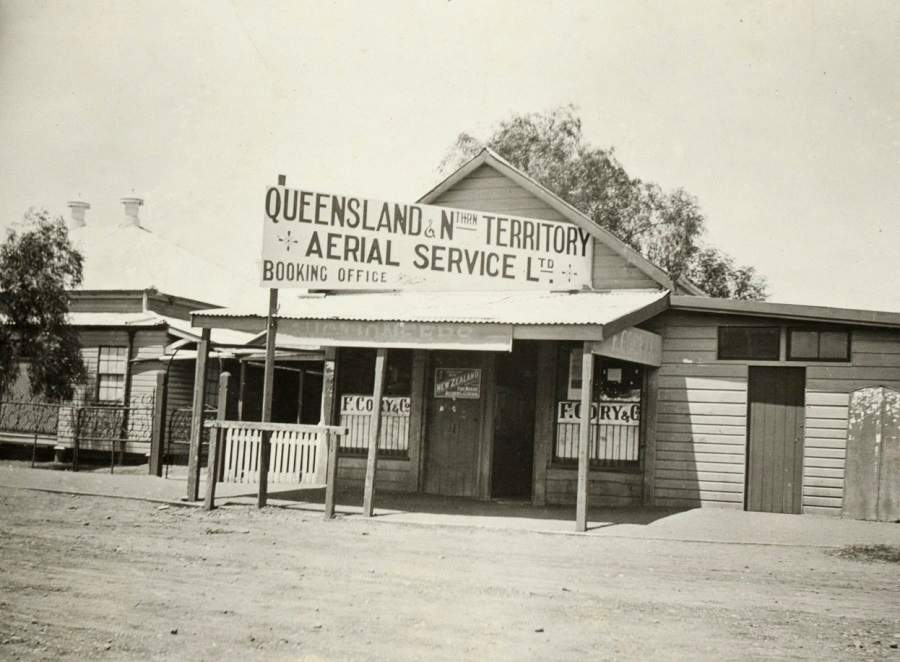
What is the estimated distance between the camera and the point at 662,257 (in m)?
34.4

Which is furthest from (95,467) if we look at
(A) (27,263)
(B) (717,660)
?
(B) (717,660)

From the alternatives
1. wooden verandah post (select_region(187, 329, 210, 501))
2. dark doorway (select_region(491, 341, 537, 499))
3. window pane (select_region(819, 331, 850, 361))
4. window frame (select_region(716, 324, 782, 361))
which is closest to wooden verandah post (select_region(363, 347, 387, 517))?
wooden verandah post (select_region(187, 329, 210, 501))

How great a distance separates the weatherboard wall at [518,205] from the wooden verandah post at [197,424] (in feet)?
18.6

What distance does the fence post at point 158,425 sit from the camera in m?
17.2

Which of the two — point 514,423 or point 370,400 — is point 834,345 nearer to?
point 514,423

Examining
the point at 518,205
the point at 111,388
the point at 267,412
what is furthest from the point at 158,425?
the point at 518,205

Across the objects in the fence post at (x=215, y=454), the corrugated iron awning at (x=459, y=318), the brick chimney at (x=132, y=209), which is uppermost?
the brick chimney at (x=132, y=209)

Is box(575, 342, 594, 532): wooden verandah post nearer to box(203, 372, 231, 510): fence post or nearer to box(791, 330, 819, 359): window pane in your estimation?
box(791, 330, 819, 359): window pane

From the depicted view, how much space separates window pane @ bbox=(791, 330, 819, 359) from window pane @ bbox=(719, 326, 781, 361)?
225 millimetres

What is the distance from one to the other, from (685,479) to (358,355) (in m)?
5.90

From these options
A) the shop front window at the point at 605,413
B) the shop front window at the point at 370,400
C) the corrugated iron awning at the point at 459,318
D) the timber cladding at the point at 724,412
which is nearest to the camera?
the corrugated iron awning at the point at 459,318

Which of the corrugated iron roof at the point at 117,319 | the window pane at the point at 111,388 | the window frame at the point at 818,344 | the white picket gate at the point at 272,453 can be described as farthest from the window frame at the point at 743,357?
the window pane at the point at 111,388

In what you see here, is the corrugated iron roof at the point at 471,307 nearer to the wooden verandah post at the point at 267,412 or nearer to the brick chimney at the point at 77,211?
the wooden verandah post at the point at 267,412

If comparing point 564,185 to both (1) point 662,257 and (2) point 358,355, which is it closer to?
(1) point 662,257
